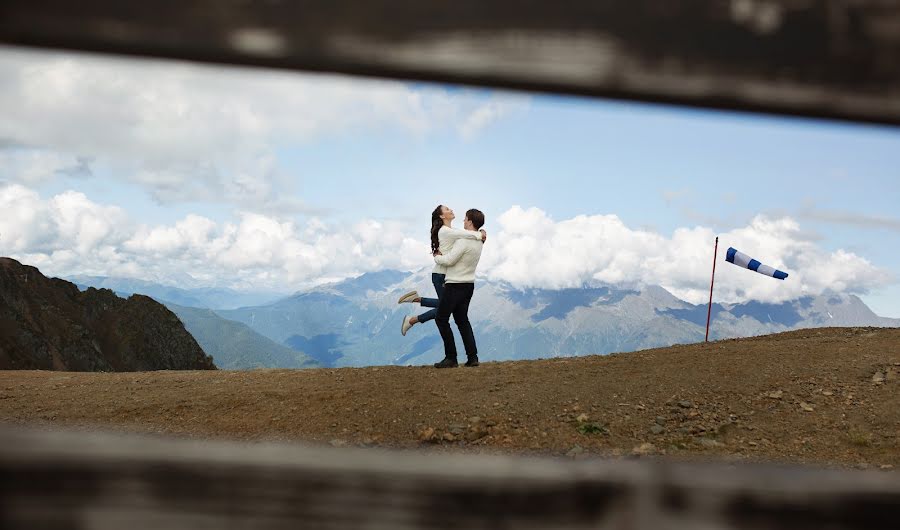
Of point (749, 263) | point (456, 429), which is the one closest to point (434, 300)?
point (456, 429)

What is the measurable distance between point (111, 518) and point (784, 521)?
996 millimetres

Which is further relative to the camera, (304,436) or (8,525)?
(304,436)

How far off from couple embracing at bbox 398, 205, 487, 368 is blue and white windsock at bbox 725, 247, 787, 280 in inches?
303

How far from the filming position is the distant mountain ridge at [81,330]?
40.3 m

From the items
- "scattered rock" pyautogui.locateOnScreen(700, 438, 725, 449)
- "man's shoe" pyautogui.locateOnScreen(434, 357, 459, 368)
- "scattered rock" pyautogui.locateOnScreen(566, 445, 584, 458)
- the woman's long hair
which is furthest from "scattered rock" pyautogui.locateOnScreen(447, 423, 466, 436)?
the woman's long hair

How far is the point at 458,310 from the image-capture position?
10820 millimetres

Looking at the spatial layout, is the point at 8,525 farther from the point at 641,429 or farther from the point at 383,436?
the point at 641,429

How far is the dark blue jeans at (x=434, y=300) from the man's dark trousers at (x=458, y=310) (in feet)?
0.92

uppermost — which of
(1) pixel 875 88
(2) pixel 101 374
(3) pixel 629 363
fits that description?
(1) pixel 875 88

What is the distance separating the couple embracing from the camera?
408 inches

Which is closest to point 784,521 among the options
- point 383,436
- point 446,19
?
point 446,19

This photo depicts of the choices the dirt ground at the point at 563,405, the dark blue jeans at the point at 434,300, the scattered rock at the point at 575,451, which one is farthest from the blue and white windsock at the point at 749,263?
the scattered rock at the point at 575,451

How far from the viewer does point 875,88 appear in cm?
115

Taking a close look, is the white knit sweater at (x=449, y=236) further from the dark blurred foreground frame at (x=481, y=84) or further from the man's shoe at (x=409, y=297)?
the dark blurred foreground frame at (x=481, y=84)
